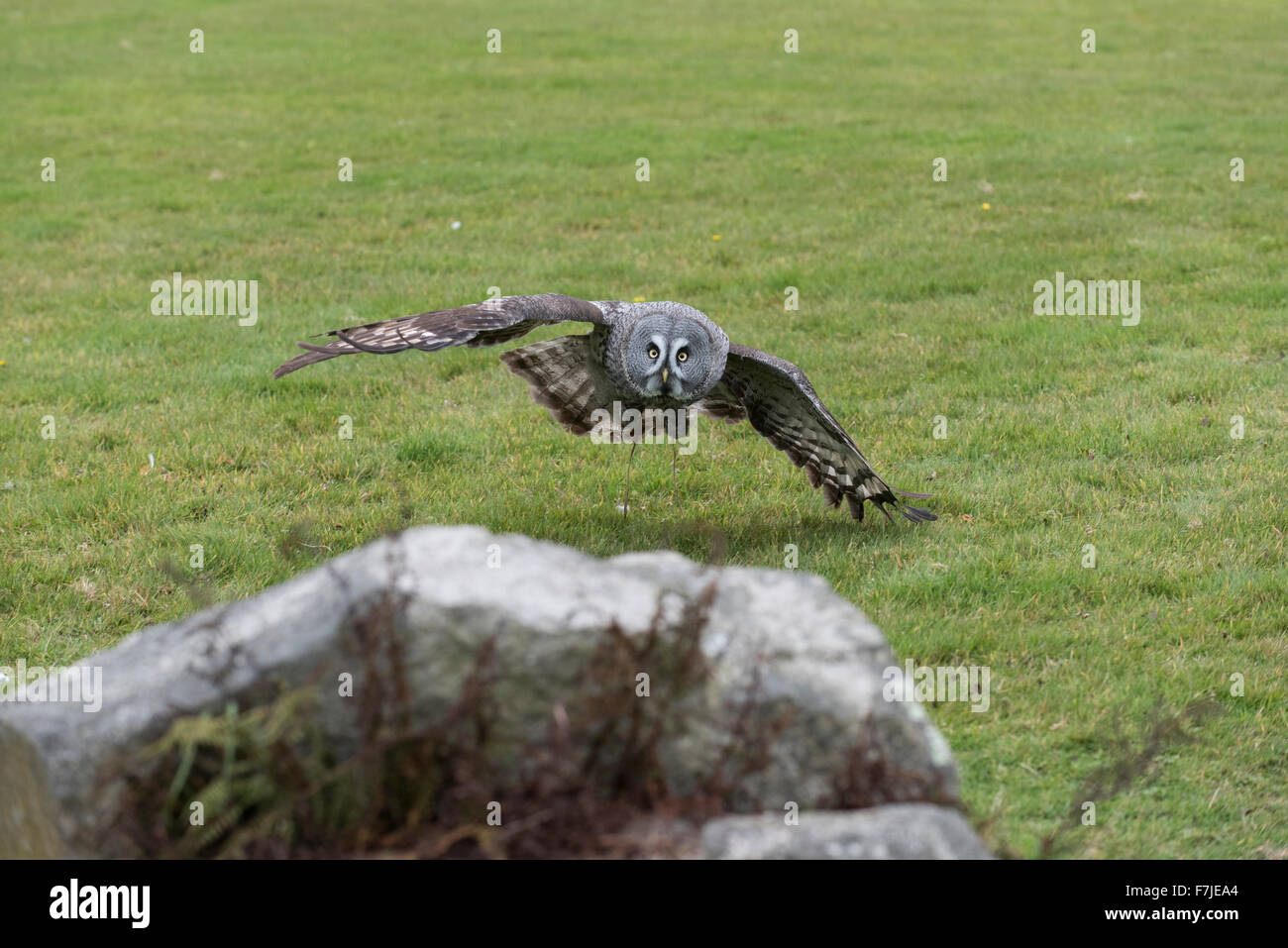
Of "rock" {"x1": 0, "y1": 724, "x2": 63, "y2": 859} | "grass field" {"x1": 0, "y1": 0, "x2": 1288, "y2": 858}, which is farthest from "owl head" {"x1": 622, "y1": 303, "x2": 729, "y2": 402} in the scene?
"rock" {"x1": 0, "y1": 724, "x2": 63, "y2": 859}

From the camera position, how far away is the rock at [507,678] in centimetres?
322

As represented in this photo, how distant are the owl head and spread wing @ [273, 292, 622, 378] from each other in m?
0.40

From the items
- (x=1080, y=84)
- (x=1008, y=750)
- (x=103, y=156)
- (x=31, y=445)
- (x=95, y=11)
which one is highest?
(x=95, y=11)

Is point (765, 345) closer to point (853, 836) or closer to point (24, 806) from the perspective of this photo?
point (853, 836)

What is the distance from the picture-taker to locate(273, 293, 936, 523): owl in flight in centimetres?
685

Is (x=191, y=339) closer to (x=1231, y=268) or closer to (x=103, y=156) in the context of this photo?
(x=103, y=156)

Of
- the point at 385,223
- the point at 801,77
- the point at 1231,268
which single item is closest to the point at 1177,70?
the point at 801,77

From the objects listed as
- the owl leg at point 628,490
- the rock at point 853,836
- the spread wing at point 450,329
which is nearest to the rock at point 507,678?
the rock at point 853,836

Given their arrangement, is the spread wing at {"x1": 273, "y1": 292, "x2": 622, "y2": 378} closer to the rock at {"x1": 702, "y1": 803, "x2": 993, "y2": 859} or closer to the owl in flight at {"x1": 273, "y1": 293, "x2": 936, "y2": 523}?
the owl in flight at {"x1": 273, "y1": 293, "x2": 936, "y2": 523}

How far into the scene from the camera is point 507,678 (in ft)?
10.8

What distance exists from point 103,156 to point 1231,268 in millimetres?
14720

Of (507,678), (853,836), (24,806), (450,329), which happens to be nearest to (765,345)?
(450,329)

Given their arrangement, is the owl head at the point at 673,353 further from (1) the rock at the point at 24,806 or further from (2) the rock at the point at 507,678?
(1) the rock at the point at 24,806
